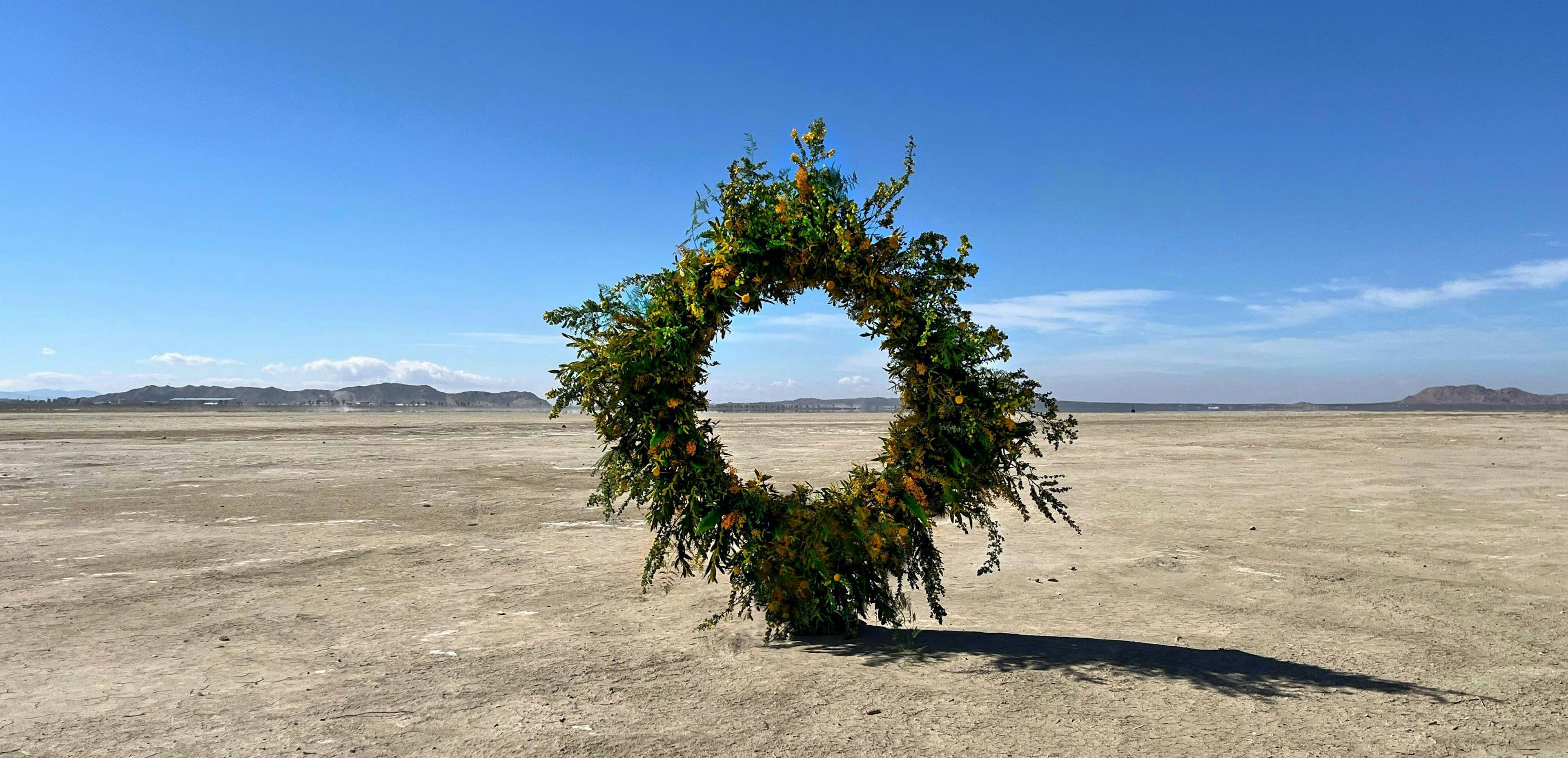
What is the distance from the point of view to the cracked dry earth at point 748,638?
495cm

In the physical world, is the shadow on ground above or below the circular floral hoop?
below

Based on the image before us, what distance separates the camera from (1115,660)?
6.20 metres

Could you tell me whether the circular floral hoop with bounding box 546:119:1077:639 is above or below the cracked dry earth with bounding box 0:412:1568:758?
above

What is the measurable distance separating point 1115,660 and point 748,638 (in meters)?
2.79

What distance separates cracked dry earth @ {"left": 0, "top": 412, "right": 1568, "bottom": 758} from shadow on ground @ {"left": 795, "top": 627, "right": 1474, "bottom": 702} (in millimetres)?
37

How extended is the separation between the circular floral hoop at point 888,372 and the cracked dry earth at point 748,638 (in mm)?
752

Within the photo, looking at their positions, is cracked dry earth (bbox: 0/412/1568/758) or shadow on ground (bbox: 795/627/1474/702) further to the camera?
shadow on ground (bbox: 795/627/1474/702)

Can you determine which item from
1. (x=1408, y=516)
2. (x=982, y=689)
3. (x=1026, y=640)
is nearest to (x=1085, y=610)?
(x=1026, y=640)

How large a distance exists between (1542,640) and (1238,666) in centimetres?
275

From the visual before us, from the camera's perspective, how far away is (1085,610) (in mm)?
7840

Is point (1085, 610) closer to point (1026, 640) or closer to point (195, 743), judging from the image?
point (1026, 640)

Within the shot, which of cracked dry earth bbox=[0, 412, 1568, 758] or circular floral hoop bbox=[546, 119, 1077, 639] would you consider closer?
cracked dry earth bbox=[0, 412, 1568, 758]

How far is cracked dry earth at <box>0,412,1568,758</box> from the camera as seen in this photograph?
4953mm

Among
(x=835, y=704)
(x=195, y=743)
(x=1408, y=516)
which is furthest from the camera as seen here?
(x=1408, y=516)
